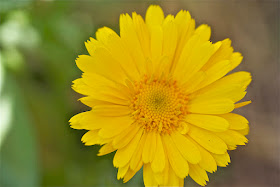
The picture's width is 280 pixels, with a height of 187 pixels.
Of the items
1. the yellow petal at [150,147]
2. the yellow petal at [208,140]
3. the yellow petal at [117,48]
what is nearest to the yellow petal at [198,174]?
the yellow petal at [208,140]

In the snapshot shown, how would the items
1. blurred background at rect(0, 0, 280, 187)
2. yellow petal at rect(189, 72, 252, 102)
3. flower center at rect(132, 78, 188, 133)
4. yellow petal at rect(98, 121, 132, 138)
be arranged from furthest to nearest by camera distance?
blurred background at rect(0, 0, 280, 187), flower center at rect(132, 78, 188, 133), yellow petal at rect(189, 72, 252, 102), yellow petal at rect(98, 121, 132, 138)

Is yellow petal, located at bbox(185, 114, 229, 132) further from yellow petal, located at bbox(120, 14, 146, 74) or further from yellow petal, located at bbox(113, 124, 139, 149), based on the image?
yellow petal, located at bbox(120, 14, 146, 74)

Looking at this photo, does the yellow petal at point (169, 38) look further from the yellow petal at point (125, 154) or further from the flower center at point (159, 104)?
the yellow petal at point (125, 154)

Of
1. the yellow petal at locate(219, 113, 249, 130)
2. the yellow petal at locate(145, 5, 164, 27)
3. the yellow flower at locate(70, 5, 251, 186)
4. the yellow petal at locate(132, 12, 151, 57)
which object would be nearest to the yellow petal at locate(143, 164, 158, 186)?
the yellow flower at locate(70, 5, 251, 186)

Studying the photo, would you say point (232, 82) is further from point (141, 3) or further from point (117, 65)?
point (141, 3)

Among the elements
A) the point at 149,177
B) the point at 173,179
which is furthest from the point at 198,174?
the point at 149,177

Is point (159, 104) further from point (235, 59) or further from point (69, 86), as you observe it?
point (69, 86)
